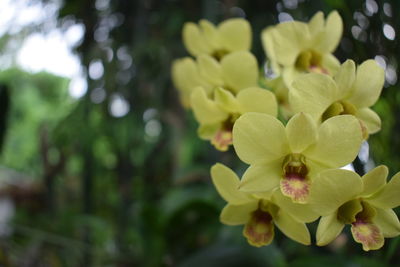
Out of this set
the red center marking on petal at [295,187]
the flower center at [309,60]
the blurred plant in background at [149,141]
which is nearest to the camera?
the red center marking on petal at [295,187]

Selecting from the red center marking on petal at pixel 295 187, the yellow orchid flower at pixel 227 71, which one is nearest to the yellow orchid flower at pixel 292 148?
the red center marking on petal at pixel 295 187

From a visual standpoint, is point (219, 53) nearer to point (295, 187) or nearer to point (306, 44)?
point (306, 44)

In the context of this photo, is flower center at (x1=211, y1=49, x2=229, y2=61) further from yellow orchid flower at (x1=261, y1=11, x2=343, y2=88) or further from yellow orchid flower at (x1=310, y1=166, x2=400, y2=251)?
yellow orchid flower at (x1=310, y1=166, x2=400, y2=251)

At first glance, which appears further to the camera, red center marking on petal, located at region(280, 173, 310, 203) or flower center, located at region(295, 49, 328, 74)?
flower center, located at region(295, 49, 328, 74)

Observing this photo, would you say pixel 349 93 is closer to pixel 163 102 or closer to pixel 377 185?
pixel 377 185

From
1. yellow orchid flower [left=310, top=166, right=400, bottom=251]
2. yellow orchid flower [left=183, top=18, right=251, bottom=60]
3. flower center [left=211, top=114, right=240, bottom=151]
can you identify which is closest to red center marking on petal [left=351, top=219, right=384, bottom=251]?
yellow orchid flower [left=310, top=166, right=400, bottom=251]

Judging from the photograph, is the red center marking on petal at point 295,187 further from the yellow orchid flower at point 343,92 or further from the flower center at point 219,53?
the flower center at point 219,53

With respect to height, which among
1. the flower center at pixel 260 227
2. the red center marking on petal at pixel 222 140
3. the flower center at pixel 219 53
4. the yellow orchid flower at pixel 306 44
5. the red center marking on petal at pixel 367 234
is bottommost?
the flower center at pixel 260 227

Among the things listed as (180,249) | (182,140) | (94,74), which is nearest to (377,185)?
(180,249)
